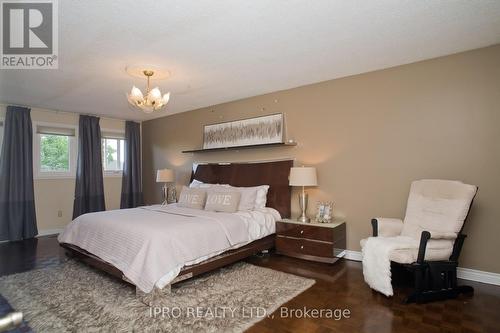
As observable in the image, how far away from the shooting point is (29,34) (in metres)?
2.64

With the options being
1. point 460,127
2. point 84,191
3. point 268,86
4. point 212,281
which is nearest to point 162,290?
point 212,281

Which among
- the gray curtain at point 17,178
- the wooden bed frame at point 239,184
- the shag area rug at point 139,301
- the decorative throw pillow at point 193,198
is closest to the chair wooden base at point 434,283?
the shag area rug at point 139,301

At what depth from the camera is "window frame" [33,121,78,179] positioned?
17.7 feet

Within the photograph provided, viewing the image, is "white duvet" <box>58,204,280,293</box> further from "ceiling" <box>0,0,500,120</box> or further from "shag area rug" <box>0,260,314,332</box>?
"ceiling" <box>0,0,500,120</box>

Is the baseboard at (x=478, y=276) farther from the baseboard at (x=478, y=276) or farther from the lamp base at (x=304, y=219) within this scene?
the lamp base at (x=304, y=219)

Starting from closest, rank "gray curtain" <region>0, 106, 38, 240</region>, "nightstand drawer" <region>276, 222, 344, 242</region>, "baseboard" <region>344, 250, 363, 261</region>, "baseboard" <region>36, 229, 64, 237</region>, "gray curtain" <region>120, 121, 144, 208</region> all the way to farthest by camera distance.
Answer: "nightstand drawer" <region>276, 222, 344, 242</region> < "baseboard" <region>344, 250, 363, 261</region> < "gray curtain" <region>0, 106, 38, 240</region> < "baseboard" <region>36, 229, 64, 237</region> < "gray curtain" <region>120, 121, 144, 208</region>

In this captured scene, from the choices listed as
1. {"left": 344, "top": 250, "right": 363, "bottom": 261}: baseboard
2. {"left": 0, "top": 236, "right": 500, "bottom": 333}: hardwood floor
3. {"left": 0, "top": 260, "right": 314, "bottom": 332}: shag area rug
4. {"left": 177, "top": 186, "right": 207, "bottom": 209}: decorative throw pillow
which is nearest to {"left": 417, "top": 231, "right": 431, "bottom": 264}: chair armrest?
{"left": 0, "top": 236, "right": 500, "bottom": 333}: hardwood floor

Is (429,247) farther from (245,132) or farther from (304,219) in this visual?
(245,132)

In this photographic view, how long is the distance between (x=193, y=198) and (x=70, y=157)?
3321mm

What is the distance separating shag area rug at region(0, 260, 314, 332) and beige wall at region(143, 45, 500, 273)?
151cm

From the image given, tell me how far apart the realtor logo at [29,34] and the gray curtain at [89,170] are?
8.71ft

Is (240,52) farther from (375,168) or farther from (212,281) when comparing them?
(212,281)

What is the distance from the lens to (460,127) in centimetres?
311

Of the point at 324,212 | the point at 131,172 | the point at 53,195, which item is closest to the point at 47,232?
the point at 53,195
